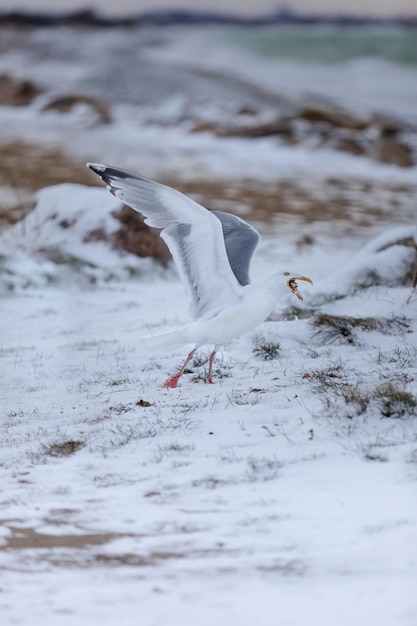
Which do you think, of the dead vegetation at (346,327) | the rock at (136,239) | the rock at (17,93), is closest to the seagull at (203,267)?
the dead vegetation at (346,327)

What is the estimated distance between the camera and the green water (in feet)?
135

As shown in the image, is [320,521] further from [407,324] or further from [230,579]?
[407,324]

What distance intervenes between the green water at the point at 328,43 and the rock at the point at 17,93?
16.9 m

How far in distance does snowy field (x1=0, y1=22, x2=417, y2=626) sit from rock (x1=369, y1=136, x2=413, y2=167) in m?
9.49

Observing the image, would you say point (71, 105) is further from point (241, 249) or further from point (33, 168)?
point (241, 249)

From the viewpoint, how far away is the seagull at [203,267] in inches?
185

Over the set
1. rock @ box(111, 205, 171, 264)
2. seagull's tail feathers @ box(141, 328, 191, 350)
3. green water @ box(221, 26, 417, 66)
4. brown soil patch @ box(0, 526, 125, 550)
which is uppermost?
seagull's tail feathers @ box(141, 328, 191, 350)

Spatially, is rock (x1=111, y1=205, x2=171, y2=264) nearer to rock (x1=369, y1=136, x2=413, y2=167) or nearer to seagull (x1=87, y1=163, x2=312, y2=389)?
seagull (x1=87, y1=163, x2=312, y2=389)

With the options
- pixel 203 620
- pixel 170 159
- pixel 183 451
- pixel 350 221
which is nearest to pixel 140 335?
pixel 183 451

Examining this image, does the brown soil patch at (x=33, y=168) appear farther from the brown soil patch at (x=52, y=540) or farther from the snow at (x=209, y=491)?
the brown soil patch at (x=52, y=540)

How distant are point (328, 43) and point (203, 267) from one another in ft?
144

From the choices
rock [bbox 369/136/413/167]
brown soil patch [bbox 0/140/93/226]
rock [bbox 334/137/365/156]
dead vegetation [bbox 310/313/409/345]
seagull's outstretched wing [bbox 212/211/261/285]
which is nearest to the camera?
seagull's outstretched wing [bbox 212/211/261/285]

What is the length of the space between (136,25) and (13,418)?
53034 mm

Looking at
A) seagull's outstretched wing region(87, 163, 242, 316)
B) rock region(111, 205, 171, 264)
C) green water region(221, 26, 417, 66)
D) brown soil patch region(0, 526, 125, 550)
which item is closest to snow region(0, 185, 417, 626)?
brown soil patch region(0, 526, 125, 550)
